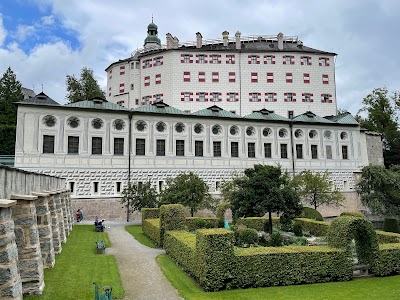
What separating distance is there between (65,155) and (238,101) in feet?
77.2

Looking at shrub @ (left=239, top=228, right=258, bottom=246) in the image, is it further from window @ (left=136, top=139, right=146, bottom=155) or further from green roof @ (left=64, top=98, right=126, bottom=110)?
green roof @ (left=64, top=98, right=126, bottom=110)

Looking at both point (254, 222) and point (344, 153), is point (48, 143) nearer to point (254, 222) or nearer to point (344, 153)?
point (254, 222)

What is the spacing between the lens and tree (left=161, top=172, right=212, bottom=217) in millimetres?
27438

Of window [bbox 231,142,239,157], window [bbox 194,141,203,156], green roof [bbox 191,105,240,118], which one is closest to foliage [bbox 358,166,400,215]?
window [bbox 231,142,239,157]

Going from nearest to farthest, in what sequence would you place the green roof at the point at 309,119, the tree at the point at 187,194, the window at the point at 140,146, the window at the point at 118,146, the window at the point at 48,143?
the tree at the point at 187,194 → the window at the point at 48,143 → the window at the point at 118,146 → the window at the point at 140,146 → the green roof at the point at 309,119

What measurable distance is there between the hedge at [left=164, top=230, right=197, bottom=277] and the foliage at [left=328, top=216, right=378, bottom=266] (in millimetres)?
5473

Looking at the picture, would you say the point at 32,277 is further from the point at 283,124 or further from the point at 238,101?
the point at 238,101

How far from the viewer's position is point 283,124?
3806cm

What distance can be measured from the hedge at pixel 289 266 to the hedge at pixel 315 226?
8517mm

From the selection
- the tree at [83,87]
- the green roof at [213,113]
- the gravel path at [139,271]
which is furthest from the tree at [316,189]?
the tree at [83,87]

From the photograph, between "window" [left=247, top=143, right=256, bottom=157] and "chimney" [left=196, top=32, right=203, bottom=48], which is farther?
"chimney" [left=196, top=32, right=203, bottom=48]

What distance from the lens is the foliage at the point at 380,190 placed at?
35469 millimetres

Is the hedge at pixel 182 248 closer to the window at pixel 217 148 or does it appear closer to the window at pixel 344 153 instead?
the window at pixel 217 148

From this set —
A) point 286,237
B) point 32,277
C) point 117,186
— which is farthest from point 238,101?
point 32,277
